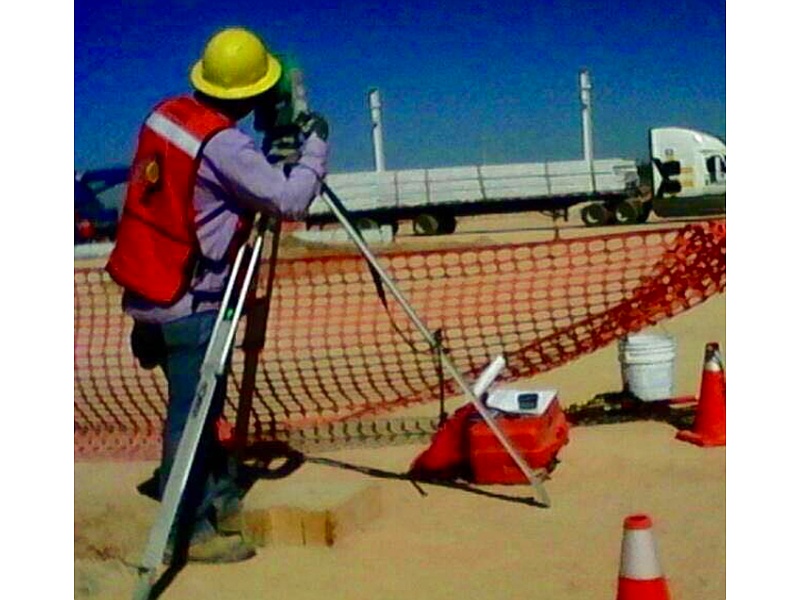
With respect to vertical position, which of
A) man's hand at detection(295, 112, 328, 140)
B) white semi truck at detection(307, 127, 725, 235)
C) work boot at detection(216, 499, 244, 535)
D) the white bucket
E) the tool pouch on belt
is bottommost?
work boot at detection(216, 499, 244, 535)

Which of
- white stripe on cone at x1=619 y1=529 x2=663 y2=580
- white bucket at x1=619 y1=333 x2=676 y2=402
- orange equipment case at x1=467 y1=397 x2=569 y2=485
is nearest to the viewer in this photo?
white stripe on cone at x1=619 y1=529 x2=663 y2=580

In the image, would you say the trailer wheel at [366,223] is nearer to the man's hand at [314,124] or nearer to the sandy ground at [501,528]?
the man's hand at [314,124]

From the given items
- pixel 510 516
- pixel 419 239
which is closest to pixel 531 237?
pixel 419 239

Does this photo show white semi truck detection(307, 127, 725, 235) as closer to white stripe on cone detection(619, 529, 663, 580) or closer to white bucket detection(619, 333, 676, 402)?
white bucket detection(619, 333, 676, 402)

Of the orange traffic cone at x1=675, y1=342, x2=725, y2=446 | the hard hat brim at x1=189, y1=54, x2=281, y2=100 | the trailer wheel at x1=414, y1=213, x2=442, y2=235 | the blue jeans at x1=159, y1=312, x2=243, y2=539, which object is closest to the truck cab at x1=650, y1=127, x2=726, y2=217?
the orange traffic cone at x1=675, y1=342, x2=725, y2=446

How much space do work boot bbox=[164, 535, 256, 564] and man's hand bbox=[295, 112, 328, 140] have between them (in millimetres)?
1154

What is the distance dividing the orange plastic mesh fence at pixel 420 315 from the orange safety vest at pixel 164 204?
12 centimetres

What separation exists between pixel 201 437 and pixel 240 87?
3.19ft

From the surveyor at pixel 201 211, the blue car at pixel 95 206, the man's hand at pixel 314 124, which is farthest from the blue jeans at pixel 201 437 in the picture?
the man's hand at pixel 314 124

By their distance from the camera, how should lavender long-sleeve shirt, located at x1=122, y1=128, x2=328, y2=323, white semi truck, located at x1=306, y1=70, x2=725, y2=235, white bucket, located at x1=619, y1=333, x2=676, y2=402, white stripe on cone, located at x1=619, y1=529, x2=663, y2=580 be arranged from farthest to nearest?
1. white bucket, located at x1=619, y1=333, x2=676, y2=402
2. white semi truck, located at x1=306, y1=70, x2=725, y2=235
3. lavender long-sleeve shirt, located at x1=122, y1=128, x2=328, y2=323
4. white stripe on cone, located at x1=619, y1=529, x2=663, y2=580

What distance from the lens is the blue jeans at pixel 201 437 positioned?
198 inches

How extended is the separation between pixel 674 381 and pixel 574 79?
93cm

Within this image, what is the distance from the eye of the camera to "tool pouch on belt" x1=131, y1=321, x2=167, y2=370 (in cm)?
507

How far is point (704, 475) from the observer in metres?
5.07
